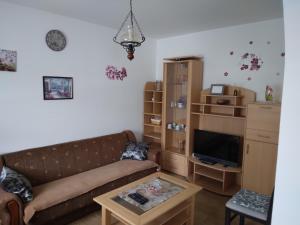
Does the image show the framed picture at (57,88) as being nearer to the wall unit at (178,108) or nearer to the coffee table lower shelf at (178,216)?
the wall unit at (178,108)

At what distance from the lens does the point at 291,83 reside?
1.10 m

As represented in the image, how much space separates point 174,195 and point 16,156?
6.49 ft

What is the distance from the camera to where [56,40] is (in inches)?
121

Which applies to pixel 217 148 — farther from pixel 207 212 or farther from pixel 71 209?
pixel 71 209

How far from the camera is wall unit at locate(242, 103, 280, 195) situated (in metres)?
2.76

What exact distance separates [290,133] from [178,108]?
298 centimetres

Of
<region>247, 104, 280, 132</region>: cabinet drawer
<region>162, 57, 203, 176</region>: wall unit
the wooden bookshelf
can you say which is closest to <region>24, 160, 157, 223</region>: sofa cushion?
<region>162, 57, 203, 176</region>: wall unit

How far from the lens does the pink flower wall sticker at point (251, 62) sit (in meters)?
3.20

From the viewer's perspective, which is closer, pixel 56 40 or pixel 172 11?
pixel 172 11

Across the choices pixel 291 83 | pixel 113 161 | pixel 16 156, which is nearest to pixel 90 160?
pixel 113 161

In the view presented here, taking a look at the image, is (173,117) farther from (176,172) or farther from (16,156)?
(16,156)

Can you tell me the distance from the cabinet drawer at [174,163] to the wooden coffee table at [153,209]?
1200 millimetres

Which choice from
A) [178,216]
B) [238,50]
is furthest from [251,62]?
[178,216]

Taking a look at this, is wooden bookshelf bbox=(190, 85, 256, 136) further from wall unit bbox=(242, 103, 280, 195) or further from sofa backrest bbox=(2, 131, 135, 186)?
sofa backrest bbox=(2, 131, 135, 186)
